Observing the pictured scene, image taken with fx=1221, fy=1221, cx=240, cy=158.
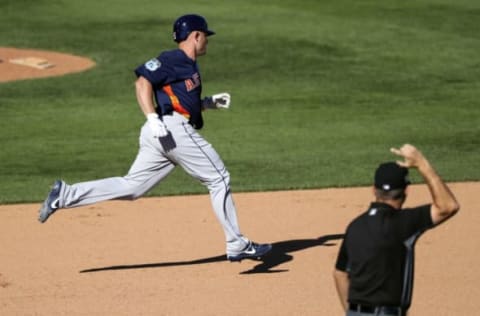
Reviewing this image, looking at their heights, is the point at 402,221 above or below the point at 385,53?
above

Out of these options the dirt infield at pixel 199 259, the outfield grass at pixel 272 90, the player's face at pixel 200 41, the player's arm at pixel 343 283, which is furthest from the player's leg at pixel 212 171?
the player's arm at pixel 343 283

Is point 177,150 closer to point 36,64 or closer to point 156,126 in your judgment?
point 156,126

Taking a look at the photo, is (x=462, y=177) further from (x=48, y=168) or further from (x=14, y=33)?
(x=14, y=33)

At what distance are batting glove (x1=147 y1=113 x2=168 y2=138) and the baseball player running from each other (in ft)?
0.23

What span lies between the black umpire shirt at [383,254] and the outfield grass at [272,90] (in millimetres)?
7102

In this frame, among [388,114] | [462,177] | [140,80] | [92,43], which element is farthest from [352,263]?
[92,43]

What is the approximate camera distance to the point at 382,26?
25.6 metres

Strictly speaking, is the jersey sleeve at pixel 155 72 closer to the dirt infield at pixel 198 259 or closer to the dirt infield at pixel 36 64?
the dirt infield at pixel 198 259

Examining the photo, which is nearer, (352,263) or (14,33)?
(352,263)

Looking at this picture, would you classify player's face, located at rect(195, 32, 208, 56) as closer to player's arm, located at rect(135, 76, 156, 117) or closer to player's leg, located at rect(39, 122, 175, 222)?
player's arm, located at rect(135, 76, 156, 117)

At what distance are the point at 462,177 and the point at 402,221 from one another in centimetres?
775

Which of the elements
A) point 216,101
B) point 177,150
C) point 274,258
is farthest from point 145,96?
point 274,258

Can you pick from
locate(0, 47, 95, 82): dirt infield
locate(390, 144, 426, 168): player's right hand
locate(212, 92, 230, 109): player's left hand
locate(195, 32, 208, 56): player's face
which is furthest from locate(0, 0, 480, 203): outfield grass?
locate(390, 144, 426, 168): player's right hand

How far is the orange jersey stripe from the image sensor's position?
32.7ft
